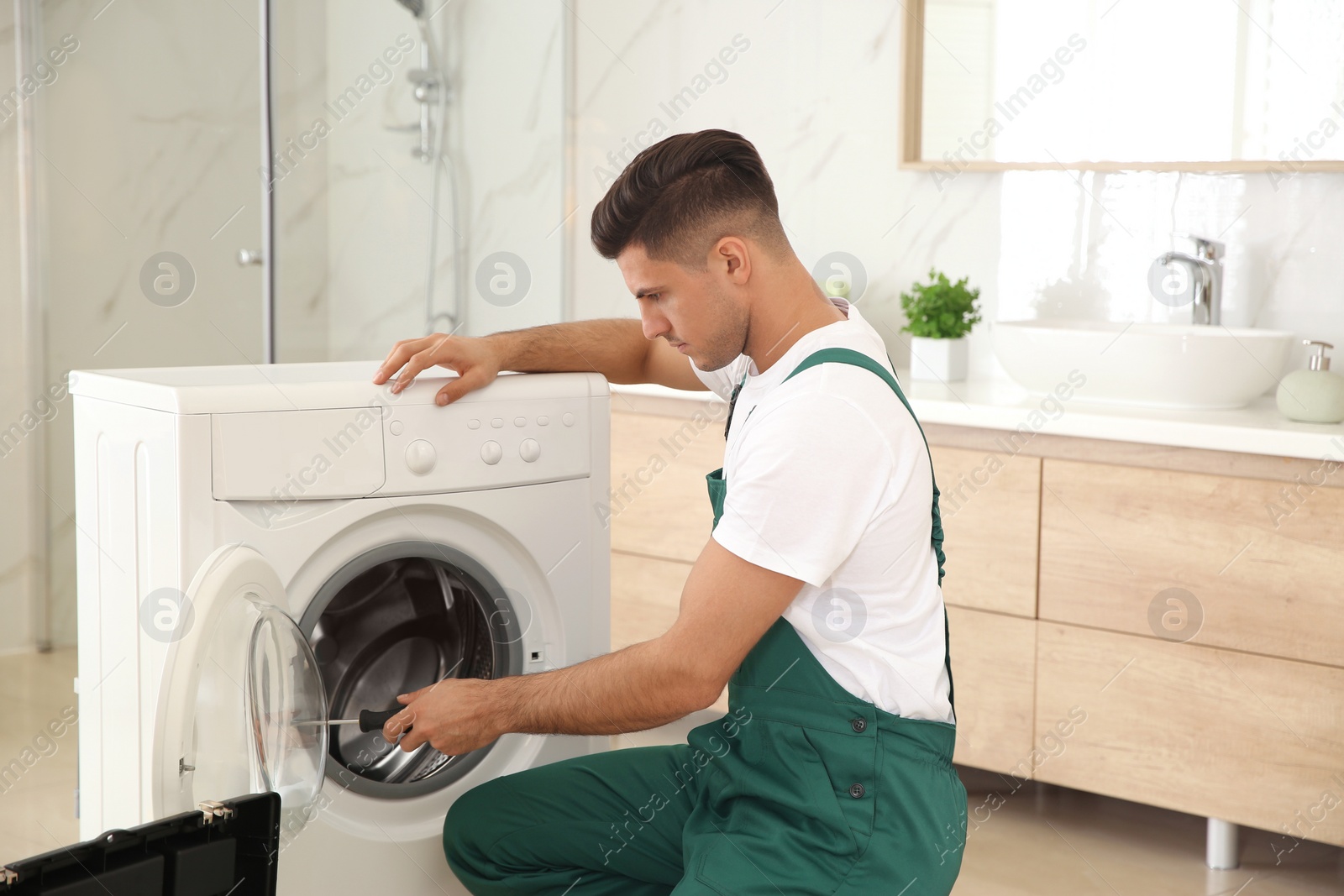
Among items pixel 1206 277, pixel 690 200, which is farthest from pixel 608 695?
pixel 1206 277

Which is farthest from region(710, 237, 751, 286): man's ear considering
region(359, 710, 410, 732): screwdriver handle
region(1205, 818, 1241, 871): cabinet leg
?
region(1205, 818, 1241, 871): cabinet leg

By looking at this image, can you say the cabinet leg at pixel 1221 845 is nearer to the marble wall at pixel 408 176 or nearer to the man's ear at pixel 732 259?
the man's ear at pixel 732 259

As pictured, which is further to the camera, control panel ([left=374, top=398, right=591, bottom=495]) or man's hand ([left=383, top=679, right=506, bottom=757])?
control panel ([left=374, top=398, right=591, bottom=495])

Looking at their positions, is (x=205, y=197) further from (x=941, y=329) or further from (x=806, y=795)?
(x=806, y=795)

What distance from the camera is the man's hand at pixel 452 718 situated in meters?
1.37

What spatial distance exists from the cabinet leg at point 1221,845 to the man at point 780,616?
1020 mm

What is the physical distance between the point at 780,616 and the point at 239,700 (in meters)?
0.56

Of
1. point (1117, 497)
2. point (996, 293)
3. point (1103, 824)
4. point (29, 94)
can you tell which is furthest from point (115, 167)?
point (1103, 824)

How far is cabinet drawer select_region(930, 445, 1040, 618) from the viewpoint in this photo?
2.23m

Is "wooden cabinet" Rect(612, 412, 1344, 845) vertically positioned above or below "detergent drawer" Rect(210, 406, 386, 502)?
below

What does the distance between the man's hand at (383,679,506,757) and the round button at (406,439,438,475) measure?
0.29 meters

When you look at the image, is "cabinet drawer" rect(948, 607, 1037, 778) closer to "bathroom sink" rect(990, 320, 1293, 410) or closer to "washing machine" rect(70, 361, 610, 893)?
"bathroom sink" rect(990, 320, 1293, 410)

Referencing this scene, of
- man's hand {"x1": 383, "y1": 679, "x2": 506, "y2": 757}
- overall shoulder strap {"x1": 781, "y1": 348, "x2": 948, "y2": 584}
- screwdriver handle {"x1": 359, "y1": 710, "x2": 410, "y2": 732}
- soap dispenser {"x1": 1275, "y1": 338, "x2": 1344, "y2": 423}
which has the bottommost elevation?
screwdriver handle {"x1": 359, "y1": 710, "x2": 410, "y2": 732}

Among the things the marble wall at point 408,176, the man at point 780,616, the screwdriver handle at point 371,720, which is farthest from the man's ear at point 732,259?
the marble wall at point 408,176
